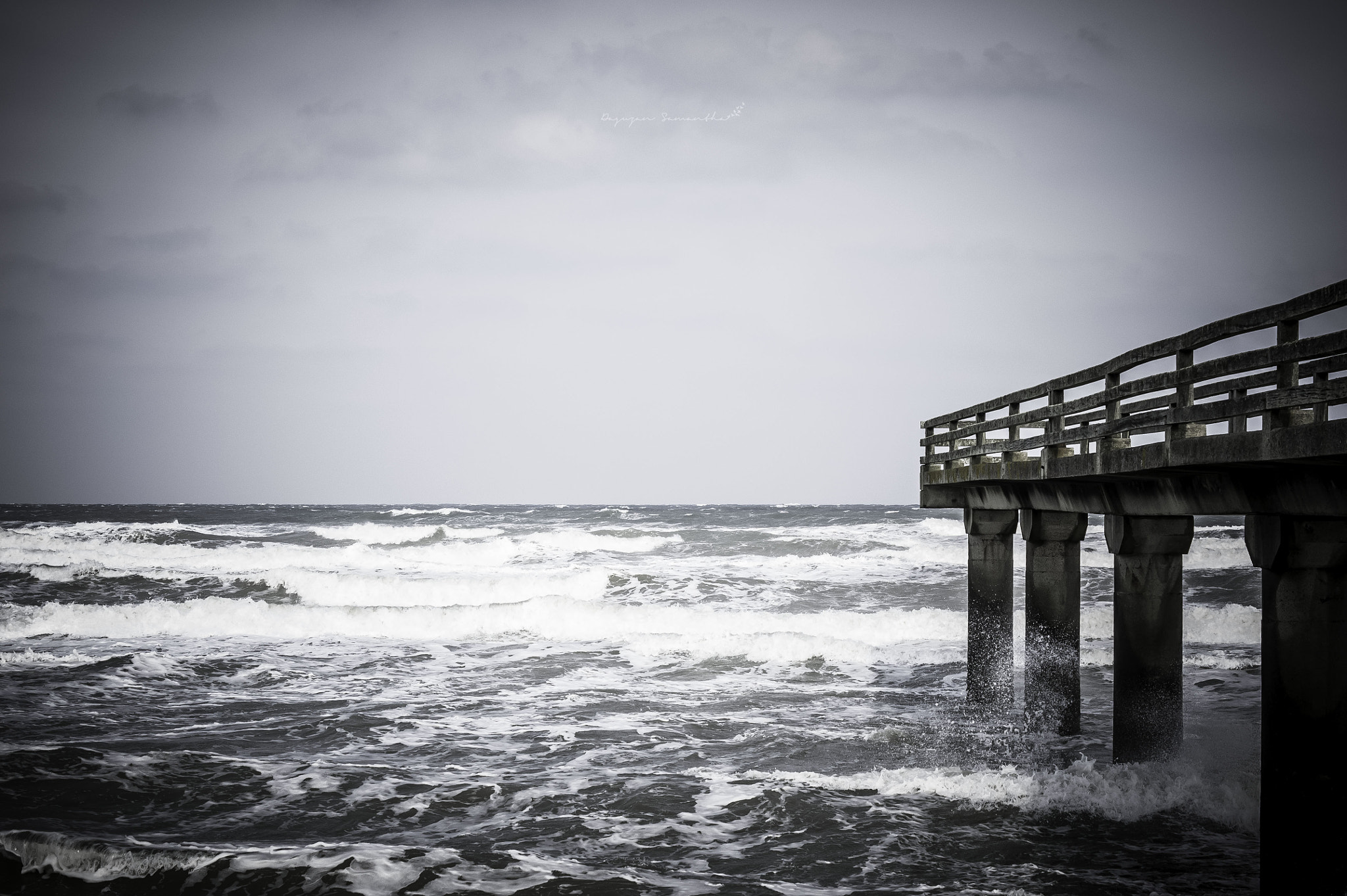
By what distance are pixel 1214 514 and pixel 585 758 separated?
7.73 meters

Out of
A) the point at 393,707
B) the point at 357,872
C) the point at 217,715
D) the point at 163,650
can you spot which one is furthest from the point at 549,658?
the point at 357,872

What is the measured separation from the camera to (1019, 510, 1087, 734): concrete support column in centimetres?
1113

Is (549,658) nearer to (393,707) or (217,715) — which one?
(393,707)

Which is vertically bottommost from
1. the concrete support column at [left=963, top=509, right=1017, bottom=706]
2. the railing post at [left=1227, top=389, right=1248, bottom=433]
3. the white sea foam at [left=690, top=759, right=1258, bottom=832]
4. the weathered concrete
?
the white sea foam at [left=690, top=759, right=1258, bottom=832]

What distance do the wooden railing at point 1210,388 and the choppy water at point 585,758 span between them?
150 inches

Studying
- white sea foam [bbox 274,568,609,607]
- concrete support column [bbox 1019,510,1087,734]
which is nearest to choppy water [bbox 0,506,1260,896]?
concrete support column [bbox 1019,510,1087,734]

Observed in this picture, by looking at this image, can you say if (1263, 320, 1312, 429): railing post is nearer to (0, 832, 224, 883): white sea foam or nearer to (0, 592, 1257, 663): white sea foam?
(0, 832, 224, 883): white sea foam

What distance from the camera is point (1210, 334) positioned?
270 inches

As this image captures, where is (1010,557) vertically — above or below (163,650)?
above

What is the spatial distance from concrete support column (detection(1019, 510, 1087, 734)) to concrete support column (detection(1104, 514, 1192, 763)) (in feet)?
6.26

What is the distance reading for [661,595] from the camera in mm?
29000

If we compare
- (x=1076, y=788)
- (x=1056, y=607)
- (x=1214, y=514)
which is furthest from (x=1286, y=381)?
(x=1056, y=607)

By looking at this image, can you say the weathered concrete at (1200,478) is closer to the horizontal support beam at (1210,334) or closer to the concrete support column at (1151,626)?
the concrete support column at (1151,626)

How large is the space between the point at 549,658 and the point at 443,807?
9642mm
